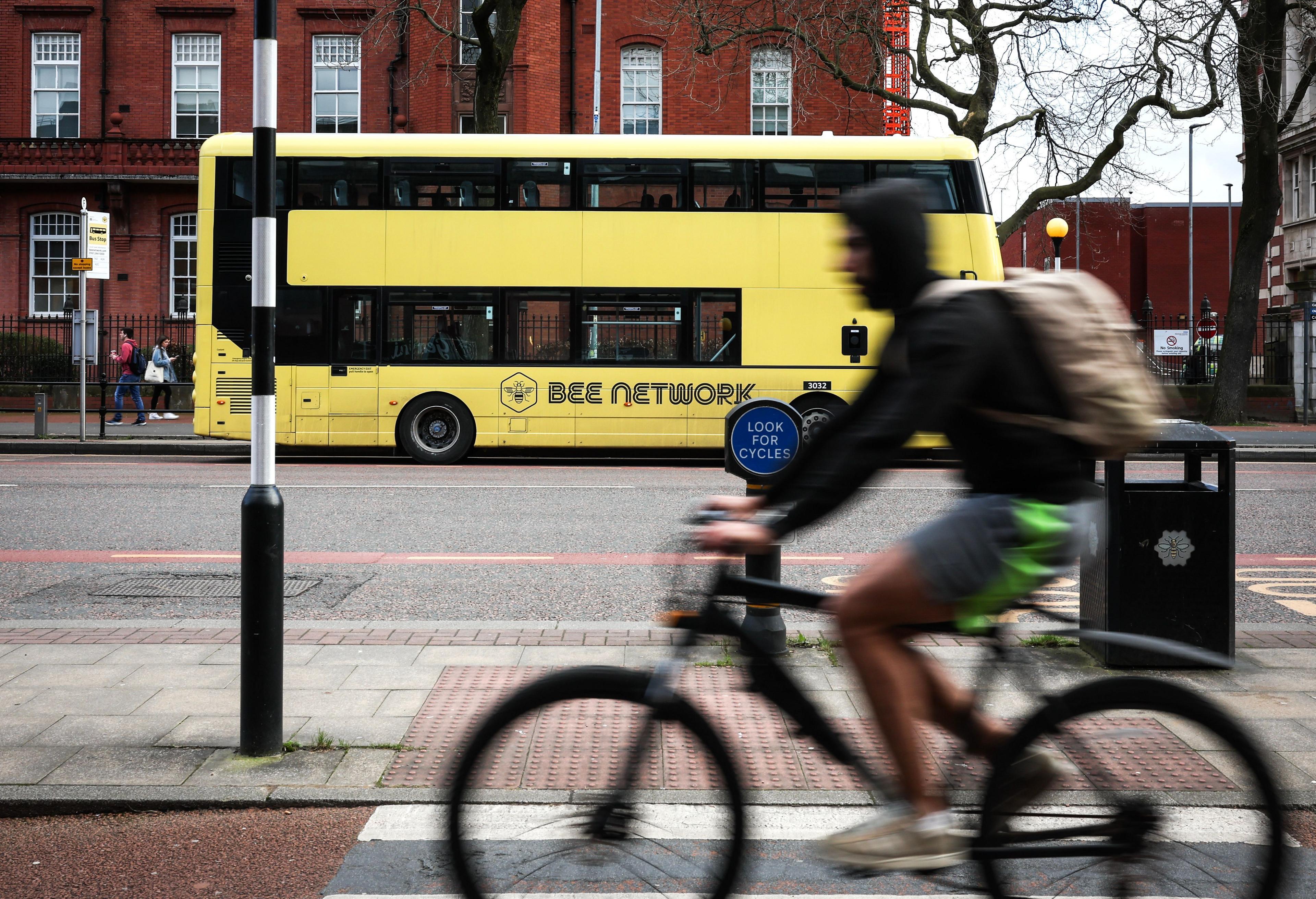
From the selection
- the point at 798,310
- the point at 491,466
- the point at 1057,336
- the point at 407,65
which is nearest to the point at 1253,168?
the point at 798,310

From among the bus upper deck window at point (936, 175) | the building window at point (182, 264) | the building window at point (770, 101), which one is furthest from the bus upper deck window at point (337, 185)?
the building window at point (770, 101)

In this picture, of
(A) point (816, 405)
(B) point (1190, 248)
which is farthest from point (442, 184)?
(B) point (1190, 248)

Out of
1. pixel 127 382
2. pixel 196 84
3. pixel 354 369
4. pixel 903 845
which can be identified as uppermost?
pixel 196 84

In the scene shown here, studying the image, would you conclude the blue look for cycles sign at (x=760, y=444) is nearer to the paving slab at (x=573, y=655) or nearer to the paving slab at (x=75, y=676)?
the paving slab at (x=573, y=655)

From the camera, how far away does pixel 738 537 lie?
101 inches

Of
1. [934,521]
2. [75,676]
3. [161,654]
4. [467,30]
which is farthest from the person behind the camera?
[467,30]

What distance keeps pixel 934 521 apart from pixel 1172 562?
3.36 m

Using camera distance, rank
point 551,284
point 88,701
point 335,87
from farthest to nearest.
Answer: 1. point 335,87
2. point 551,284
3. point 88,701

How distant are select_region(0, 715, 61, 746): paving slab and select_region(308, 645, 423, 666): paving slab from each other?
1.21 meters

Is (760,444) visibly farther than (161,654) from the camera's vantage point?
No

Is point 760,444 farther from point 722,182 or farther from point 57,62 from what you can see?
point 57,62

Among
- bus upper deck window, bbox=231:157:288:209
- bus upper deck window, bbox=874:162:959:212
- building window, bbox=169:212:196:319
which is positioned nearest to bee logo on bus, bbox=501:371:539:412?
bus upper deck window, bbox=231:157:288:209

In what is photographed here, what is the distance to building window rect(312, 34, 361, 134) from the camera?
31.4 meters

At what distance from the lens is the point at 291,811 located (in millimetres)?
3916
